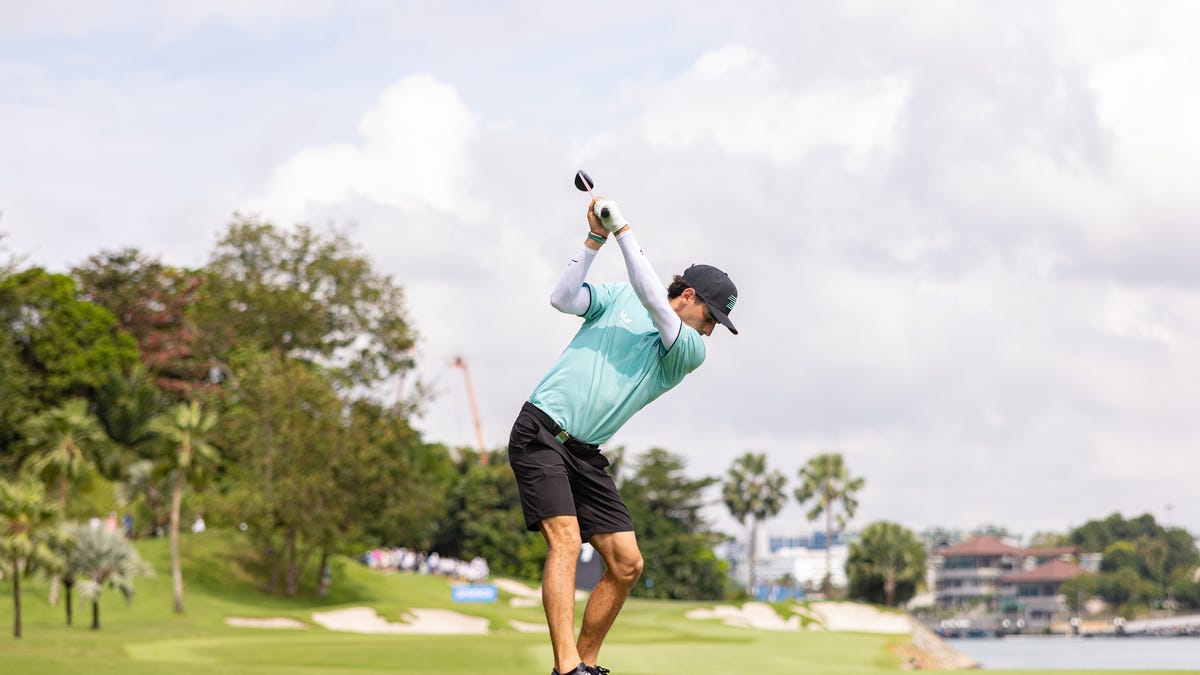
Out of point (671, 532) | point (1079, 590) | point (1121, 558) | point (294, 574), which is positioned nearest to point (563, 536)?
point (294, 574)

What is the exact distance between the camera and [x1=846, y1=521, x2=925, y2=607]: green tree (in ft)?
349

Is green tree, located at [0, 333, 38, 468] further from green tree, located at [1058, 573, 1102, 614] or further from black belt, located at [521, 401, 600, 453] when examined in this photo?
green tree, located at [1058, 573, 1102, 614]

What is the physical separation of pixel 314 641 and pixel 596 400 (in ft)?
84.2

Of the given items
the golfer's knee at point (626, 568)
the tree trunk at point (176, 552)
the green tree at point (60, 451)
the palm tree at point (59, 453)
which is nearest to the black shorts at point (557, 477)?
the golfer's knee at point (626, 568)

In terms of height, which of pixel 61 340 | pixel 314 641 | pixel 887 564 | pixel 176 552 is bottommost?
pixel 887 564

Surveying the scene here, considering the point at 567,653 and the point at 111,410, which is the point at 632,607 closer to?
the point at 111,410

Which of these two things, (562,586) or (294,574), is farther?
(294,574)

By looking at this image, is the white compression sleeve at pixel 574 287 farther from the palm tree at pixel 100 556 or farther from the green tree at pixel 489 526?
the green tree at pixel 489 526

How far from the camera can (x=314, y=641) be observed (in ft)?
102

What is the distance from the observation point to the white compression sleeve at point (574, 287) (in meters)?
7.36

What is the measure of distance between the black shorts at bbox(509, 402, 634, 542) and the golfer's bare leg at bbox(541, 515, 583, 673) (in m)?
0.08

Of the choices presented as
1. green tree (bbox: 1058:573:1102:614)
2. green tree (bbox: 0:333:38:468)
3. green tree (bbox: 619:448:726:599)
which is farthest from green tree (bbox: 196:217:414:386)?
green tree (bbox: 1058:573:1102:614)

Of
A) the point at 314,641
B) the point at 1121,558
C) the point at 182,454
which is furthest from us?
the point at 1121,558

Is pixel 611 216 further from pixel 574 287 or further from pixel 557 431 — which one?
pixel 557 431
